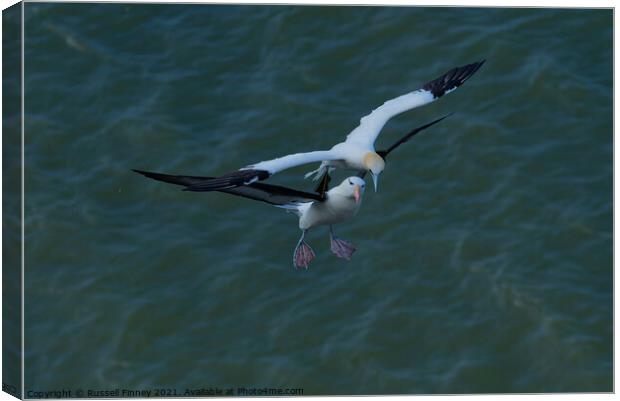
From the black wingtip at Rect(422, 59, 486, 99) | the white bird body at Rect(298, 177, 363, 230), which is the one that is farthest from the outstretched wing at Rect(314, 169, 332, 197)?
the black wingtip at Rect(422, 59, 486, 99)

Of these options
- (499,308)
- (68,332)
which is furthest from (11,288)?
(499,308)

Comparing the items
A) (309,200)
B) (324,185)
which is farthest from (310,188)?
(324,185)

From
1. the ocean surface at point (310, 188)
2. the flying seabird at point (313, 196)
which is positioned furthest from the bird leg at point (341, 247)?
the ocean surface at point (310, 188)

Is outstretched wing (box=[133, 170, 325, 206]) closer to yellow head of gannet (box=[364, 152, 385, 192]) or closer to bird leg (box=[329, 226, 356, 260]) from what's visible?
yellow head of gannet (box=[364, 152, 385, 192])

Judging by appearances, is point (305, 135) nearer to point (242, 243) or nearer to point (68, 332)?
point (242, 243)

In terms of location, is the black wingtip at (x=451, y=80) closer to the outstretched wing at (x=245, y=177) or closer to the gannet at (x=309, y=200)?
the gannet at (x=309, y=200)

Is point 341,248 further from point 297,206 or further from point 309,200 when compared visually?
point 309,200
